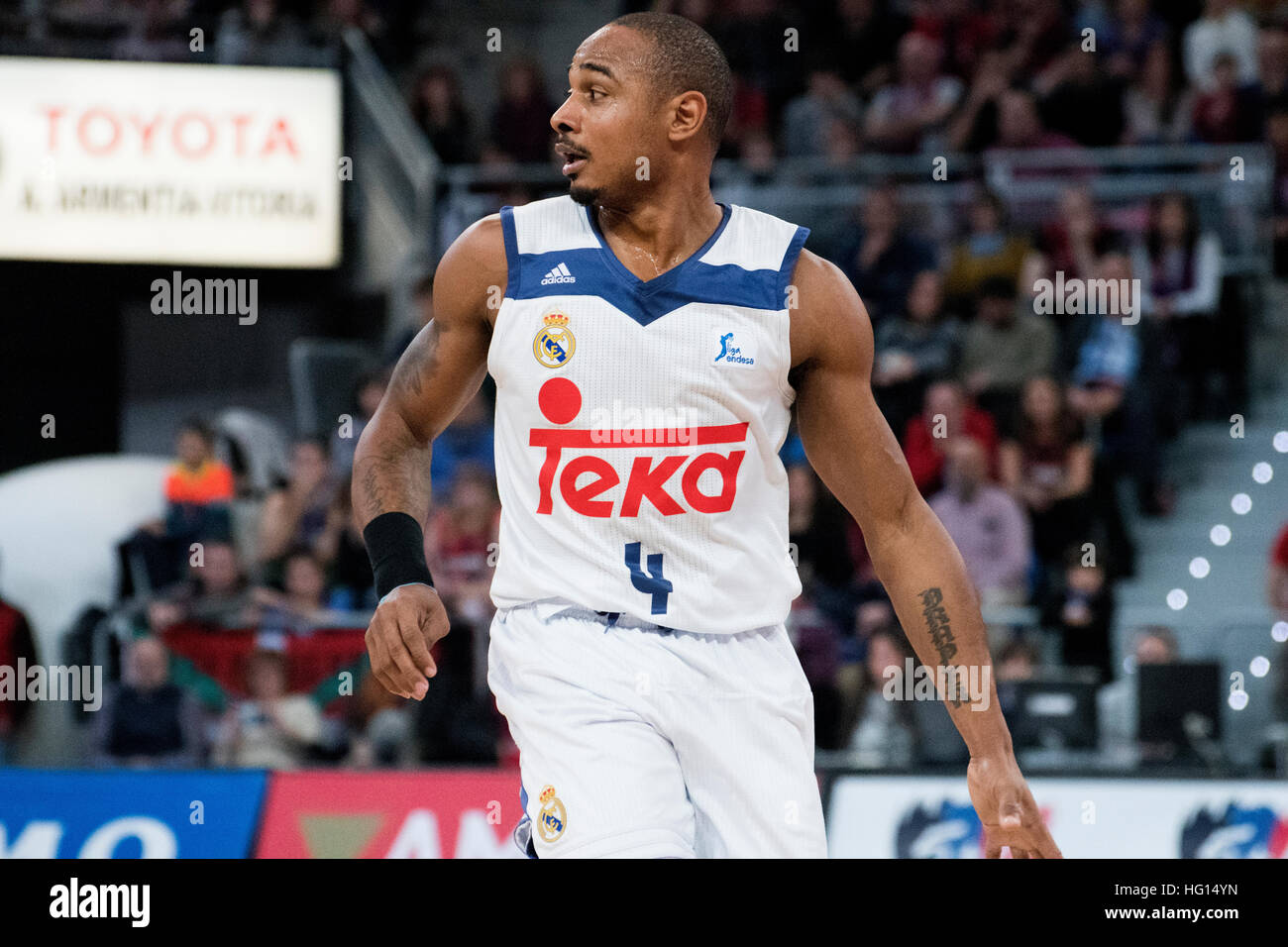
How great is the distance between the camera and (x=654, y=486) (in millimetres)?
3936

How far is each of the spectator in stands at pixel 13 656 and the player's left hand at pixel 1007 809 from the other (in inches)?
245

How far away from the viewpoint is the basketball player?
3.84m

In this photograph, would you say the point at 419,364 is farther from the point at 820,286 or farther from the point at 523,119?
the point at 523,119

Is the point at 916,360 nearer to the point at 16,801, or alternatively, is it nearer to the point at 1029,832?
the point at 16,801

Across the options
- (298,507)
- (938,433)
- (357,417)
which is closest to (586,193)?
(938,433)

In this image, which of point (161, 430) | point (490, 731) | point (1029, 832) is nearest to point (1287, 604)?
point (490, 731)

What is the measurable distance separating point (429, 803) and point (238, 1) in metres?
7.58

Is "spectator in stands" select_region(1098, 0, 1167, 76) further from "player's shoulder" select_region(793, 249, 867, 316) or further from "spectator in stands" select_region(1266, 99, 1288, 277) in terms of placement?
"player's shoulder" select_region(793, 249, 867, 316)

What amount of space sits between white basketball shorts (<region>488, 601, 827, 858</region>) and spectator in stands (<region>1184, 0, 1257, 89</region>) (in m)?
9.13

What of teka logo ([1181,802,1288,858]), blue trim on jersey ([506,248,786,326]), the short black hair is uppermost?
the short black hair

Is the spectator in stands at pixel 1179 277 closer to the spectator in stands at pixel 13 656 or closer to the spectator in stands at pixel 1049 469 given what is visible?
the spectator in stands at pixel 1049 469

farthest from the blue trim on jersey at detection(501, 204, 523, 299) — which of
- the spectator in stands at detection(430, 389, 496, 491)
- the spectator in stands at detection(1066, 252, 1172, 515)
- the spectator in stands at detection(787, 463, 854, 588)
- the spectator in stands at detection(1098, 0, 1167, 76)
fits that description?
the spectator in stands at detection(1098, 0, 1167, 76)

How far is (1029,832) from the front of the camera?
3.96 meters
